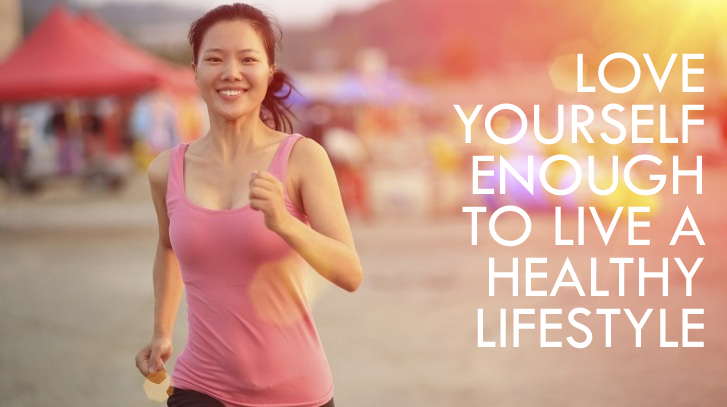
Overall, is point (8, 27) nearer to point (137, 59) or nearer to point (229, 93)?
point (137, 59)

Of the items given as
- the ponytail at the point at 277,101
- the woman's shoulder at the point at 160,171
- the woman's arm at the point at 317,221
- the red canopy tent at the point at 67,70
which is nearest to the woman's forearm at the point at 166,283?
the woman's shoulder at the point at 160,171

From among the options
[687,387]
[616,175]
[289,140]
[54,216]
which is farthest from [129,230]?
[289,140]

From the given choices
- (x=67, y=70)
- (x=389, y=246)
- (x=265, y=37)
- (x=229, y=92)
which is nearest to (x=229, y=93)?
(x=229, y=92)

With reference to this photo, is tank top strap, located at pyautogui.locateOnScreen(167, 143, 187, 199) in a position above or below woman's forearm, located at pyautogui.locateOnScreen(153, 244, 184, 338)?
above

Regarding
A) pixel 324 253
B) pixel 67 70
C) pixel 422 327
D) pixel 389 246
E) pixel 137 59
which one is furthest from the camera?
pixel 137 59

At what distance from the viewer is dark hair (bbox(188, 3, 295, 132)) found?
2.36 m

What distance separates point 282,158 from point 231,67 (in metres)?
0.23

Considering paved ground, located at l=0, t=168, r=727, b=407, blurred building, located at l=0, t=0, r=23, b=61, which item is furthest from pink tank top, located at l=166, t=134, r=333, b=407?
blurred building, located at l=0, t=0, r=23, b=61

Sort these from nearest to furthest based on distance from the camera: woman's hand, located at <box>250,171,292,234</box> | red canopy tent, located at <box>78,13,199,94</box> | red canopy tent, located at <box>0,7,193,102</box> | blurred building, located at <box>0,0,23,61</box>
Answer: woman's hand, located at <box>250,171,292,234</box> → red canopy tent, located at <box>0,7,193,102</box> → red canopy tent, located at <box>78,13,199,94</box> → blurred building, located at <box>0,0,23,61</box>

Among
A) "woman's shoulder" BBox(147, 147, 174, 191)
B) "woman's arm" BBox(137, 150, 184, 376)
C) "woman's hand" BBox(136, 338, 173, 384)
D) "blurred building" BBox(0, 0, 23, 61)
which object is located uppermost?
"blurred building" BBox(0, 0, 23, 61)

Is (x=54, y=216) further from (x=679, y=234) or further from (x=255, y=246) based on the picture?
(x=255, y=246)

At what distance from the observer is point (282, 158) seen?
227 centimetres

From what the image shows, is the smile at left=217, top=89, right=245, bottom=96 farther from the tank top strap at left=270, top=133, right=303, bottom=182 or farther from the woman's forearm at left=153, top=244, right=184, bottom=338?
the woman's forearm at left=153, top=244, right=184, bottom=338

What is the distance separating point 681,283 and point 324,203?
7.63 m
